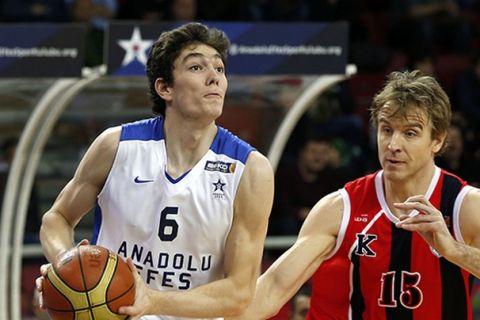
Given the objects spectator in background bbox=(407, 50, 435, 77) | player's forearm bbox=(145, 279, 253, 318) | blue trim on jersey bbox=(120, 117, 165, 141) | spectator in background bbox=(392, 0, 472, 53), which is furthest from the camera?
spectator in background bbox=(392, 0, 472, 53)

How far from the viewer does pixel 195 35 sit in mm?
6258

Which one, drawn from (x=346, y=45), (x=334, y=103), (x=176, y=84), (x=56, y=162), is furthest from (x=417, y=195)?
(x=334, y=103)

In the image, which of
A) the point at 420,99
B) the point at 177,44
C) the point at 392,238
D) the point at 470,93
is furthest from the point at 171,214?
the point at 470,93

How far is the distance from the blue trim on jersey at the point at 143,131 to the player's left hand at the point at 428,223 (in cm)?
120

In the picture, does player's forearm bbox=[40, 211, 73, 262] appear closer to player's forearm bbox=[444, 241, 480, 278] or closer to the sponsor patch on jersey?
the sponsor patch on jersey

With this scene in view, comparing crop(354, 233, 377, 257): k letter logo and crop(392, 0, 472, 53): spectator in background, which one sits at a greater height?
crop(392, 0, 472, 53): spectator in background

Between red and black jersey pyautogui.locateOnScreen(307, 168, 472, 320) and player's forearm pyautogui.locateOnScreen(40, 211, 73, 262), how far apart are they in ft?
4.47

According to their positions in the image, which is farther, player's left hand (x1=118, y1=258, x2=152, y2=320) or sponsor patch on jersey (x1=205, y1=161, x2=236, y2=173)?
sponsor patch on jersey (x1=205, y1=161, x2=236, y2=173)

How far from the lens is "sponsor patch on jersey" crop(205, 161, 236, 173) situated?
6.23m

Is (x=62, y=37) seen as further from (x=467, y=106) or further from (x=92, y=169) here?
(x=467, y=106)

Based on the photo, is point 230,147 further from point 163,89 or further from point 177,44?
point 177,44

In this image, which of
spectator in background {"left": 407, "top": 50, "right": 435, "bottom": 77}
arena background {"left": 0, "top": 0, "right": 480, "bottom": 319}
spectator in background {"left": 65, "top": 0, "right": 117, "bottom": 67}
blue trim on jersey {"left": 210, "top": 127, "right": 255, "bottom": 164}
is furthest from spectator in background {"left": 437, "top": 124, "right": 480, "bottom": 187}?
blue trim on jersey {"left": 210, "top": 127, "right": 255, "bottom": 164}

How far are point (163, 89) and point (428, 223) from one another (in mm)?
1399

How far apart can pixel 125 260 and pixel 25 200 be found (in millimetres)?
4558
